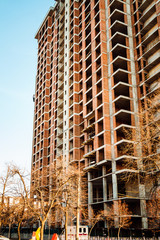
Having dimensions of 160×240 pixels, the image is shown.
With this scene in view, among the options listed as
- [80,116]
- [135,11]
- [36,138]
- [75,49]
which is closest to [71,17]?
[75,49]

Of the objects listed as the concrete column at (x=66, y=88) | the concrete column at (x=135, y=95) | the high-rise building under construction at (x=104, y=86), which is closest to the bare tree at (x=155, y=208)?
the concrete column at (x=135, y=95)

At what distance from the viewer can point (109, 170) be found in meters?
44.7

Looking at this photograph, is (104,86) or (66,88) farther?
(66,88)

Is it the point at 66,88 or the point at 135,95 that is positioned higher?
the point at 66,88

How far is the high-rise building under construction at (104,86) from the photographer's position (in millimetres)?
44219

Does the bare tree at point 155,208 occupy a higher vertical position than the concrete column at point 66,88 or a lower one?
lower

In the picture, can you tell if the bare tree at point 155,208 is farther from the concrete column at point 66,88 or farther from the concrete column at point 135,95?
the concrete column at point 66,88

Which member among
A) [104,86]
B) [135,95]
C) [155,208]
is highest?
[104,86]

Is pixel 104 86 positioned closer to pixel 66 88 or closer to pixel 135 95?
pixel 135 95

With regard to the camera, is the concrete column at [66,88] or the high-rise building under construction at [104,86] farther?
the concrete column at [66,88]

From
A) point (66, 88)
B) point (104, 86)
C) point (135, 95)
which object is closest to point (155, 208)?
point (135, 95)

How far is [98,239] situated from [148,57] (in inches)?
1261

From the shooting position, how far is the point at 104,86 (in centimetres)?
4800

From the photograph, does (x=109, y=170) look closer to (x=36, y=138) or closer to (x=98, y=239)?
(x=98, y=239)
